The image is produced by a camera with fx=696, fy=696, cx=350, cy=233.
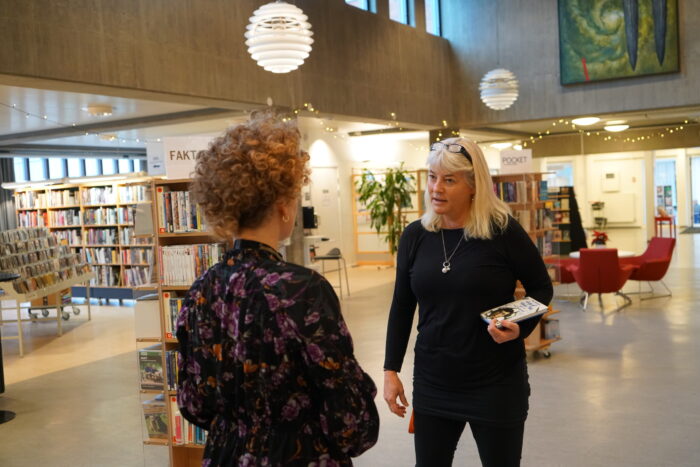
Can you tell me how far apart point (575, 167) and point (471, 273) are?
77.2 feet

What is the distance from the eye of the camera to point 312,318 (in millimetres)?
1347

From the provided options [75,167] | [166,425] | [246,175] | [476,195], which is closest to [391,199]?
[75,167]

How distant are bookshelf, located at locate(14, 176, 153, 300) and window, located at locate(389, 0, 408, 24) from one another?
5.59 m

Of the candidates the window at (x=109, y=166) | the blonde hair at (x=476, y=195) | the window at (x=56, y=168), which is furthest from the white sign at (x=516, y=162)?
the window at (x=109, y=166)

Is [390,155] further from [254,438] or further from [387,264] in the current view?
[254,438]

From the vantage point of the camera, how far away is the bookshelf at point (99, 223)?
515 inches

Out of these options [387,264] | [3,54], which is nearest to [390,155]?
[387,264]

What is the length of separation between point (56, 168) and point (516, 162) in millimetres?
14737

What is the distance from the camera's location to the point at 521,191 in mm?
8312

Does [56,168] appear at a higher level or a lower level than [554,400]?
higher

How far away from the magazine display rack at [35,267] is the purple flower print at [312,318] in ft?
28.3

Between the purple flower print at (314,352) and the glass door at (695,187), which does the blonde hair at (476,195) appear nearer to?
the purple flower print at (314,352)

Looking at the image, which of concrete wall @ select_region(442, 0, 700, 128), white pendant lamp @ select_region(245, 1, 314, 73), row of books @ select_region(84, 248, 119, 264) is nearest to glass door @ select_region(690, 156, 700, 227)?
concrete wall @ select_region(442, 0, 700, 128)

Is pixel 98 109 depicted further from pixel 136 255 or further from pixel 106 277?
pixel 106 277
